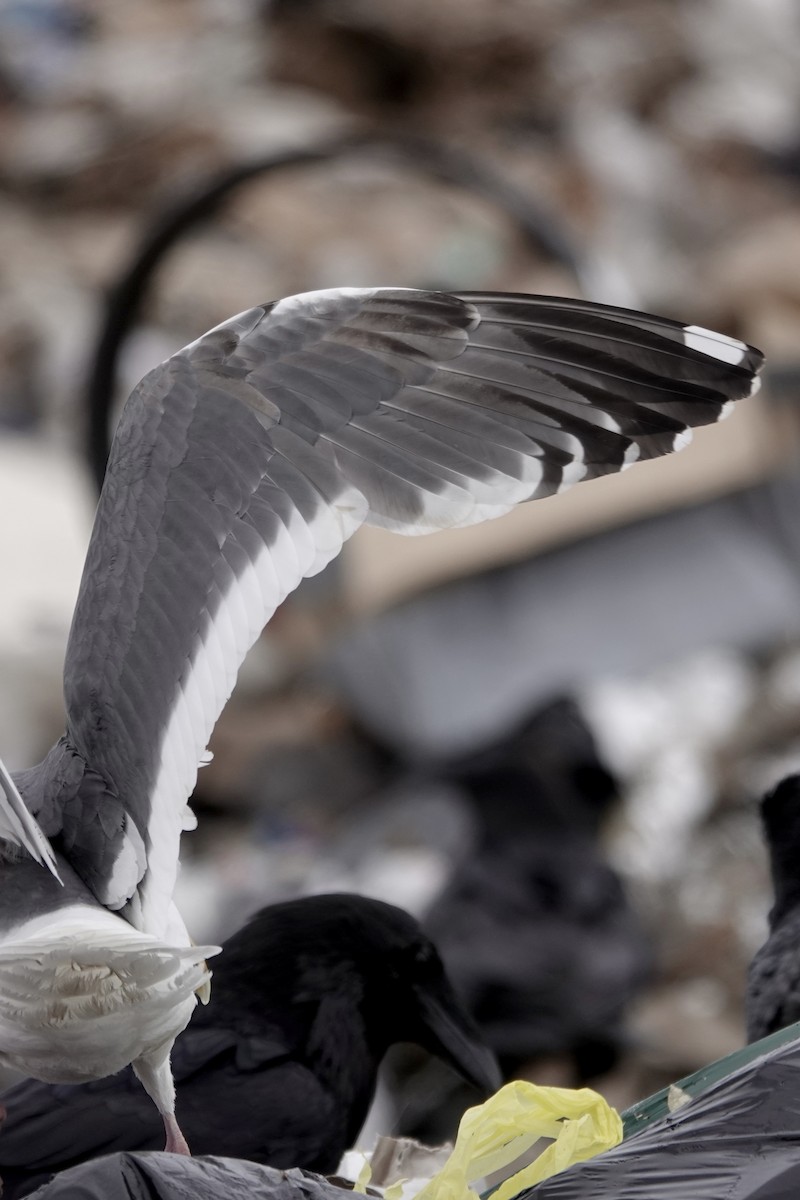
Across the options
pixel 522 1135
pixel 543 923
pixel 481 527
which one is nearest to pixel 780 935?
pixel 522 1135

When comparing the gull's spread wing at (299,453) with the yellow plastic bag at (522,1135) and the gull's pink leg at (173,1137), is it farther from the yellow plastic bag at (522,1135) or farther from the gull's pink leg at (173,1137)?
the yellow plastic bag at (522,1135)

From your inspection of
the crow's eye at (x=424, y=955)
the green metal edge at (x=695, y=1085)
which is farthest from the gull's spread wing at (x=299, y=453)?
the green metal edge at (x=695, y=1085)

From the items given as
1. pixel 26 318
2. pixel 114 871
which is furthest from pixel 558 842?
pixel 26 318

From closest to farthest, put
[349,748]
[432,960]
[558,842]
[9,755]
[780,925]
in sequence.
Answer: [432,960]
[780,925]
[558,842]
[9,755]
[349,748]

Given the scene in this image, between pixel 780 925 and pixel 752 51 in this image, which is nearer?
pixel 780 925

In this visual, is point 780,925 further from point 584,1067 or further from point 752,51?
point 752,51

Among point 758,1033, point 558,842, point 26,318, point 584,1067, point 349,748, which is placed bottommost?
point 758,1033

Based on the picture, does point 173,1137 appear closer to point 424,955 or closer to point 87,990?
point 87,990
